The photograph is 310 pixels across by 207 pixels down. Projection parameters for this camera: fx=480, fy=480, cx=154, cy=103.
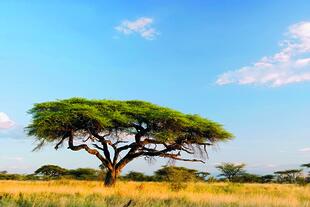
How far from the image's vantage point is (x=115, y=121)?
30500 mm

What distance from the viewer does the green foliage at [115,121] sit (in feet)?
94.2

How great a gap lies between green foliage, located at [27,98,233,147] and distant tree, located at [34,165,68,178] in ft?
88.9

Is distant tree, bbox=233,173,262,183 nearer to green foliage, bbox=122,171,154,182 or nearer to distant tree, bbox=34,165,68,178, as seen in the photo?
green foliage, bbox=122,171,154,182

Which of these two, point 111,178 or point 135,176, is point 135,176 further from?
point 111,178

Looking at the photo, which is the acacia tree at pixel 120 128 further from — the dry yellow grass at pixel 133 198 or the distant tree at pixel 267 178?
the distant tree at pixel 267 178

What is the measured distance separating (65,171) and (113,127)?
94.6 feet

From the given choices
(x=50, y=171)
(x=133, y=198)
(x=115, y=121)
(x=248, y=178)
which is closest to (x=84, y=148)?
(x=115, y=121)

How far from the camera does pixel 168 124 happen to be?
1205 inches

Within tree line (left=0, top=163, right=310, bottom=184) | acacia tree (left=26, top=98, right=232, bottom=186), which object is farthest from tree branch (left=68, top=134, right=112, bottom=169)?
tree line (left=0, top=163, right=310, bottom=184)

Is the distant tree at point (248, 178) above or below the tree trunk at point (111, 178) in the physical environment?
above

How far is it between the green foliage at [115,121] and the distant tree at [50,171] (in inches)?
1067

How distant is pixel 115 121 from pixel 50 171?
1152 inches

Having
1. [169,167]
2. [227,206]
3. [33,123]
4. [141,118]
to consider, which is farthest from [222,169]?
[227,206]

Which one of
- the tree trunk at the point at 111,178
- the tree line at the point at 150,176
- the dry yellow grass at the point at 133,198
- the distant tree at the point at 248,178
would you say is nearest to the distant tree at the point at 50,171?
the tree line at the point at 150,176
